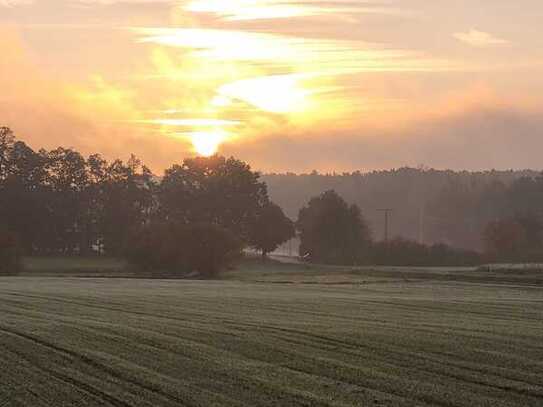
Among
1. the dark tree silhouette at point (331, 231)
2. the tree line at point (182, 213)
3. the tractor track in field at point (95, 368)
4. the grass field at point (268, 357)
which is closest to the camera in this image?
the tractor track in field at point (95, 368)

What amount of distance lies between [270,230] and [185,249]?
35239mm

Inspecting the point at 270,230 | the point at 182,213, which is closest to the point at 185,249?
Answer: the point at 270,230

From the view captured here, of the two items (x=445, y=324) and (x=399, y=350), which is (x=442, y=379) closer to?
(x=399, y=350)

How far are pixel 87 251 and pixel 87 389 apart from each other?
12224 centimetres

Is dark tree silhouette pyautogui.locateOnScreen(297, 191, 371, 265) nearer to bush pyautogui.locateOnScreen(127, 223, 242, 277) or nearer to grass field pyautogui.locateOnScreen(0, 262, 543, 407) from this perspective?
bush pyautogui.locateOnScreen(127, 223, 242, 277)

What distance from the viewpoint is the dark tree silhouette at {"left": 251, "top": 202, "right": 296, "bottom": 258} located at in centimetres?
13100

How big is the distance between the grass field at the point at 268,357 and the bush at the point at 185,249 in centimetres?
6158

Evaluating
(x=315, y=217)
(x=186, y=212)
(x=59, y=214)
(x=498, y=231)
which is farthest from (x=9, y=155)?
(x=498, y=231)

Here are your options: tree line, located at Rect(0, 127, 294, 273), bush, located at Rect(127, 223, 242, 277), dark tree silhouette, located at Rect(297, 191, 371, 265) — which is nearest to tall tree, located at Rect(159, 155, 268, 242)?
tree line, located at Rect(0, 127, 294, 273)

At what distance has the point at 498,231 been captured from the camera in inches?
5512

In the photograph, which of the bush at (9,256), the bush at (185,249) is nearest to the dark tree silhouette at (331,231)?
the bush at (185,249)

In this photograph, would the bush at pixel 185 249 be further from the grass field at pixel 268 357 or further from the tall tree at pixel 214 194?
the grass field at pixel 268 357

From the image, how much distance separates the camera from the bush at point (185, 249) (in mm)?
95562

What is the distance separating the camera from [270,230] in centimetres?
13100
